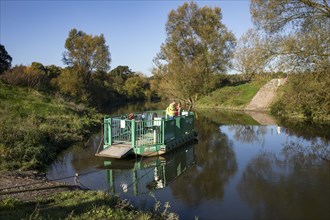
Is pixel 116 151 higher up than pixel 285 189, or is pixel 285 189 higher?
pixel 116 151

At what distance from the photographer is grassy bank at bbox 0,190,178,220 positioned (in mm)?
6070

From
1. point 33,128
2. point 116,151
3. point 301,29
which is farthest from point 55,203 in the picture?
point 301,29

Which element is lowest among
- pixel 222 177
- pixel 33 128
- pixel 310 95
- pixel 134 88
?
pixel 222 177

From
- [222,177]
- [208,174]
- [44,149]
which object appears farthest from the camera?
[44,149]

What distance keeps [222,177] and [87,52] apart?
40.9m

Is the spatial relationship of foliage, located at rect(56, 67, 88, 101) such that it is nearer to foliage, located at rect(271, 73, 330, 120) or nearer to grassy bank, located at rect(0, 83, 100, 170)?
grassy bank, located at rect(0, 83, 100, 170)

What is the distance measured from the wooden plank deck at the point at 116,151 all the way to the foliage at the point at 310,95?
43.1 ft

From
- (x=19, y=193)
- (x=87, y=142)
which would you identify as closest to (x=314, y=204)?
(x=19, y=193)

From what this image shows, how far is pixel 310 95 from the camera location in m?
23.4

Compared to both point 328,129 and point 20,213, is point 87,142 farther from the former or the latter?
point 328,129

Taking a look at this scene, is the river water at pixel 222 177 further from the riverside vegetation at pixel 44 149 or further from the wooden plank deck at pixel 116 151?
the riverside vegetation at pixel 44 149

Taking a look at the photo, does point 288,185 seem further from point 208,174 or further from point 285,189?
point 208,174

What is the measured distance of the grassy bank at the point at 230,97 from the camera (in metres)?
43.3

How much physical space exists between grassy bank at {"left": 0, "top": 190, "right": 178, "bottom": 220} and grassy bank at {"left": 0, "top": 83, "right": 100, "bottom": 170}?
14.3 feet
